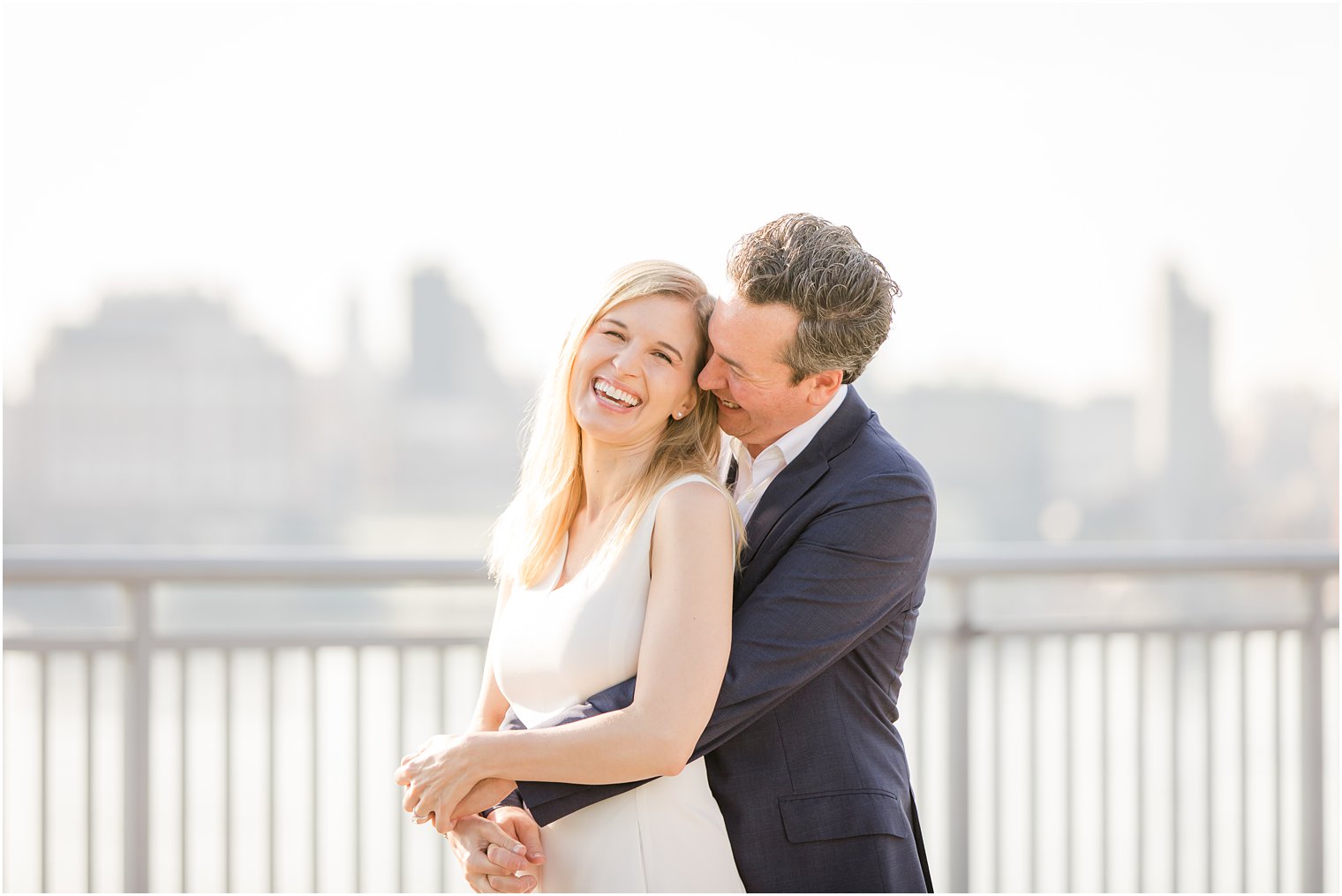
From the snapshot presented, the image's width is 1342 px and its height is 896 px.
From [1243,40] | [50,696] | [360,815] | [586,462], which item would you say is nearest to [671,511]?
[586,462]

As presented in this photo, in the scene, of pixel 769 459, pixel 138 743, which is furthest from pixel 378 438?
pixel 769 459

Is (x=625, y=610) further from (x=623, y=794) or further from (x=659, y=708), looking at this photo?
(x=623, y=794)

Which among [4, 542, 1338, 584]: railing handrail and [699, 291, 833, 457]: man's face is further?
[4, 542, 1338, 584]: railing handrail

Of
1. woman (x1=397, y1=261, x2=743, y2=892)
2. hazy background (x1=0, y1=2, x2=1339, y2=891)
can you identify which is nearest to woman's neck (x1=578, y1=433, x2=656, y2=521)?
woman (x1=397, y1=261, x2=743, y2=892)

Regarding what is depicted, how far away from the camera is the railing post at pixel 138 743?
2.80m

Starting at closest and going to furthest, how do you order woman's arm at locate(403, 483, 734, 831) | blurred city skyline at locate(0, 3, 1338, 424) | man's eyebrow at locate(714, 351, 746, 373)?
woman's arm at locate(403, 483, 734, 831), man's eyebrow at locate(714, 351, 746, 373), blurred city skyline at locate(0, 3, 1338, 424)

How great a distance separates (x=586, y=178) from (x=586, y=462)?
3769cm

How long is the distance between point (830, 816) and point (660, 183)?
109ft

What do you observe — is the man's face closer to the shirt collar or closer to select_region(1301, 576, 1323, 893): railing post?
the shirt collar

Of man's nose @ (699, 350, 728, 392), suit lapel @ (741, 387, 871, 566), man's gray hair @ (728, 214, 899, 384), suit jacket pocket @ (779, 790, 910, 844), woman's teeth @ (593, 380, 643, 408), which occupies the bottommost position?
suit jacket pocket @ (779, 790, 910, 844)

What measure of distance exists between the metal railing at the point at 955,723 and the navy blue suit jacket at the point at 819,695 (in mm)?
1307

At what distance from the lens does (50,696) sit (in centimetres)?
286

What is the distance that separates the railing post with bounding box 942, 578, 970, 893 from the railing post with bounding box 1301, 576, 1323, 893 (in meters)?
0.98

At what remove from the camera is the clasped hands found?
1.59m
